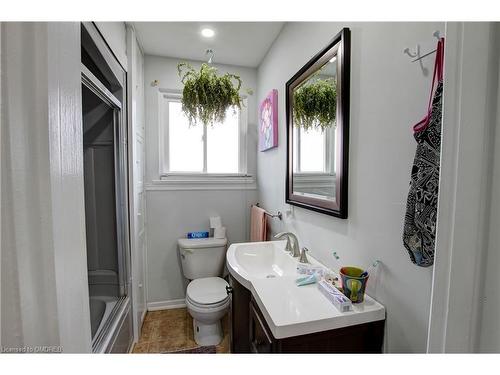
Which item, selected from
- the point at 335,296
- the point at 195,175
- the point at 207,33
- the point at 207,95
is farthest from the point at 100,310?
the point at 207,33

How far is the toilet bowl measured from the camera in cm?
170

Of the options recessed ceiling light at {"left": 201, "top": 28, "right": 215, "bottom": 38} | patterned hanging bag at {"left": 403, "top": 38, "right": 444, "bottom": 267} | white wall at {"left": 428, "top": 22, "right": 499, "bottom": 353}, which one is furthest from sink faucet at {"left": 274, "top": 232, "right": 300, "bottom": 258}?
recessed ceiling light at {"left": 201, "top": 28, "right": 215, "bottom": 38}

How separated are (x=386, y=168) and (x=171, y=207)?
75.1 inches

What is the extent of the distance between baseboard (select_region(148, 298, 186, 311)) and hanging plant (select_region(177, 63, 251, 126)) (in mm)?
1757

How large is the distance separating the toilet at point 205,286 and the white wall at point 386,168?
99 cm

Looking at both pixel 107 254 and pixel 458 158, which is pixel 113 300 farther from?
pixel 458 158

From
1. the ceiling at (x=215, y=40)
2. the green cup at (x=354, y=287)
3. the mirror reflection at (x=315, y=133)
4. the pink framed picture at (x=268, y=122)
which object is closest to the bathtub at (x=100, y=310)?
the green cup at (x=354, y=287)

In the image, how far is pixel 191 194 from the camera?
228 cm

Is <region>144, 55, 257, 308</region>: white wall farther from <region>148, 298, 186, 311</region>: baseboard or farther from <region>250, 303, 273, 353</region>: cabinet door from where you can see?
<region>250, 303, 273, 353</region>: cabinet door

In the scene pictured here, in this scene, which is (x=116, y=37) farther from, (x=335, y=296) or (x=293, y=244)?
(x=335, y=296)

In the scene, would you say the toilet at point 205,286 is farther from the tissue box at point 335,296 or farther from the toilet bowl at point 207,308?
the tissue box at point 335,296

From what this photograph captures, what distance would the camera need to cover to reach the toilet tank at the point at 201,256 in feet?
6.86
